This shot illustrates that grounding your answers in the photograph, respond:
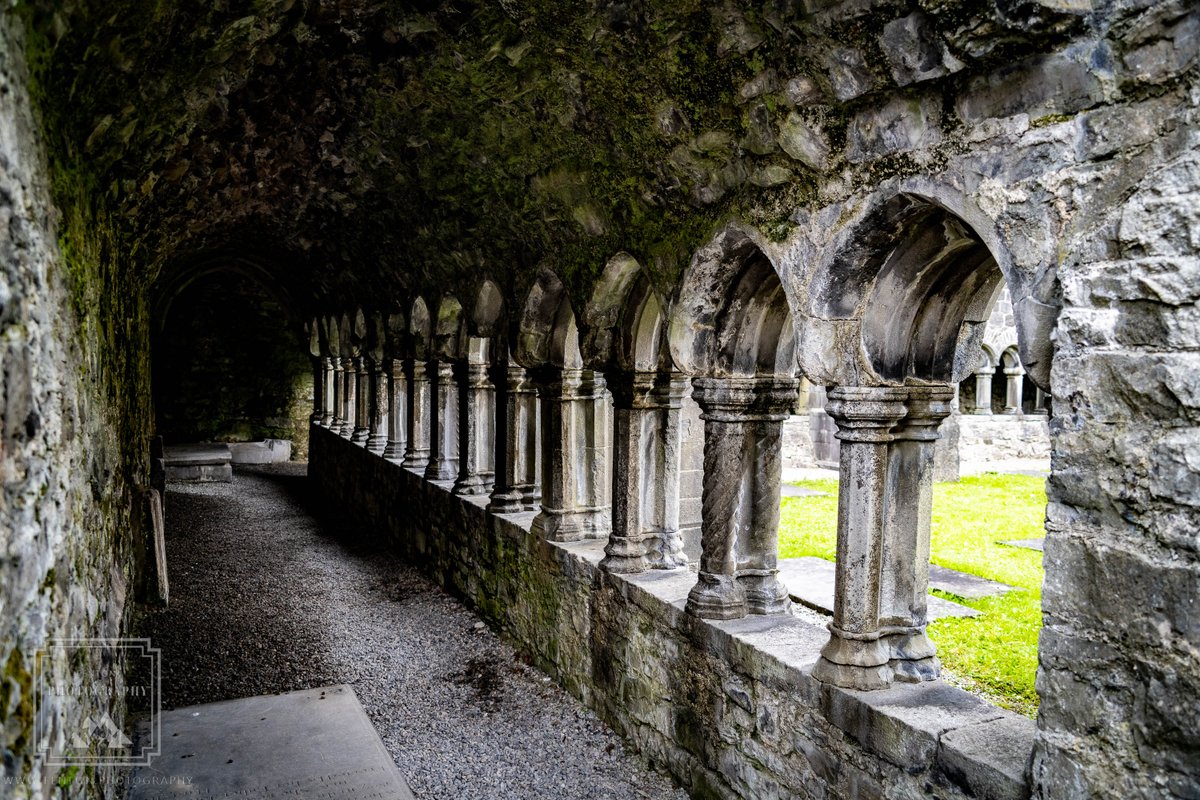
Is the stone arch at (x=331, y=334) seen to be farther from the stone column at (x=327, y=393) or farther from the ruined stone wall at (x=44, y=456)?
the ruined stone wall at (x=44, y=456)

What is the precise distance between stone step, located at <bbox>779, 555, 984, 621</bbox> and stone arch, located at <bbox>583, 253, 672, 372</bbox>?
1.83m

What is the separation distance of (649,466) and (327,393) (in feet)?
34.5

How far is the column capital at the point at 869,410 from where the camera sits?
312 cm

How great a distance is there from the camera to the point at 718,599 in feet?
12.8

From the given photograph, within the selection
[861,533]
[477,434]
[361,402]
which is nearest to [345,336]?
[361,402]

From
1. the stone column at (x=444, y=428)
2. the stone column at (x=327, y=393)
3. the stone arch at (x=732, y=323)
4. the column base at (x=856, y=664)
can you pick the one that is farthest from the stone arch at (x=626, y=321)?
the stone column at (x=327, y=393)

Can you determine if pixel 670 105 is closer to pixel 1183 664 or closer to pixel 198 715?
pixel 1183 664

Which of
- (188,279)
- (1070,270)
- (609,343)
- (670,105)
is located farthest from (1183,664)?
(188,279)

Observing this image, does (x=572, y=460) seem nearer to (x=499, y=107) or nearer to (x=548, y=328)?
(x=548, y=328)

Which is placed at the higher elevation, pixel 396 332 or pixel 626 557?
pixel 396 332

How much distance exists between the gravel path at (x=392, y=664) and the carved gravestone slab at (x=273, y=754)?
0.28m

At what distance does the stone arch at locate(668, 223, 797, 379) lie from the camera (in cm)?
399

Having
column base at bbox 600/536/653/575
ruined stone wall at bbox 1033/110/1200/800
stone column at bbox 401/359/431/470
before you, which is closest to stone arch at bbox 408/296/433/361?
stone column at bbox 401/359/431/470

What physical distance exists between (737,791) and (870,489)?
4.72 ft
